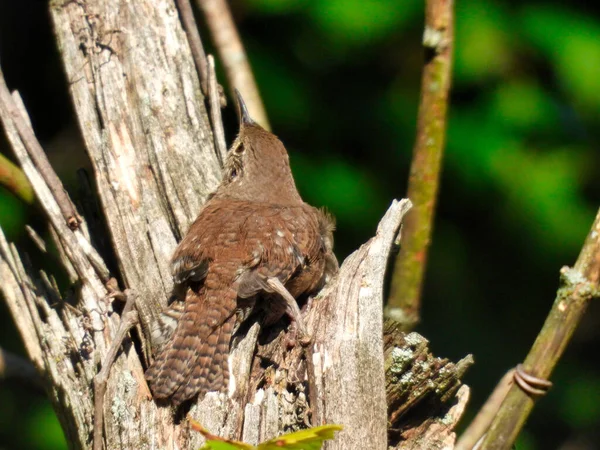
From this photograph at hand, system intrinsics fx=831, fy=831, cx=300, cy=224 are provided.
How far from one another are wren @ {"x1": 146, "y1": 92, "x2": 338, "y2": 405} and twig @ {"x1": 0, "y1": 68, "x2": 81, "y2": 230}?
1.52 feet

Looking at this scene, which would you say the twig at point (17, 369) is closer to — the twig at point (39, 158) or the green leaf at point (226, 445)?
the twig at point (39, 158)

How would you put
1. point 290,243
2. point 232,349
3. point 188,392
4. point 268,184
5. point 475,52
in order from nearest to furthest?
point 188,392 < point 232,349 < point 290,243 < point 268,184 < point 475,52

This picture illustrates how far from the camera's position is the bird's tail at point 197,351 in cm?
250

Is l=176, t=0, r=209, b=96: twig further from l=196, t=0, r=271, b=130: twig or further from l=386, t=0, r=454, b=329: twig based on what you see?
l=386, t=0, r=454, b=329: twig

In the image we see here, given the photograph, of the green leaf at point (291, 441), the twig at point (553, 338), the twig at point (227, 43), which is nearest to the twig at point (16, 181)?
the twig at point (227, 43)

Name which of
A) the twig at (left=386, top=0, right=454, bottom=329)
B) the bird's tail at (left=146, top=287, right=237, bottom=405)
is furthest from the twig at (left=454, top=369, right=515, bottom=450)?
the bird's tail at (left=146, top=287, right=237, bottom=405)

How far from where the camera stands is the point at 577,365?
17.8ft

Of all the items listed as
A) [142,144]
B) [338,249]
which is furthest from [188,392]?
[338,249]

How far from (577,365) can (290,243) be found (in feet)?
10.2

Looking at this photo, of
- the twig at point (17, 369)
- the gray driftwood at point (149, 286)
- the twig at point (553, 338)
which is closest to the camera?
the twig at point (553, 338)

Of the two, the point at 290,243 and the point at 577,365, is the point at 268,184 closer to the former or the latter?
the point at 290,243

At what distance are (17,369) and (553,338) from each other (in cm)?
236

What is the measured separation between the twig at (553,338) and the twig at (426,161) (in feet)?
3.40

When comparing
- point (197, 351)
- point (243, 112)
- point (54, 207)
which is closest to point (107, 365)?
point (197, 351)
